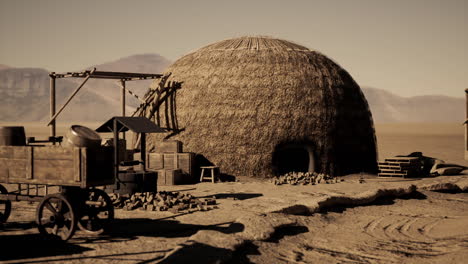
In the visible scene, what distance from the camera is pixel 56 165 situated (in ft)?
27.1

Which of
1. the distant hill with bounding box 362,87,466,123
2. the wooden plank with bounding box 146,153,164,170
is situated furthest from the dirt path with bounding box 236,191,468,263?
the distant hill with bounding box 362,87,466,123

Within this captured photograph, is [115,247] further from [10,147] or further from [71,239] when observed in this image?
[10,147]

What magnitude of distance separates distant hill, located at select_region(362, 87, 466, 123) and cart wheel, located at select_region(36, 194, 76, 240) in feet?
547

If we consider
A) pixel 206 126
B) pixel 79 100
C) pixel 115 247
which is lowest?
pixel 115 247

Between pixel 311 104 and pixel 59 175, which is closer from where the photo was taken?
pixel 59 175

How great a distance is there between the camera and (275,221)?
9.27m

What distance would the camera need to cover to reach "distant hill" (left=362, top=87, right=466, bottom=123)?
6836 inches

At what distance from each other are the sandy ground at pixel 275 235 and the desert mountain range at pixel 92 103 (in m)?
120

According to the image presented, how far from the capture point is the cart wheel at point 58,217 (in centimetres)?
822

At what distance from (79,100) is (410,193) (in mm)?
134503

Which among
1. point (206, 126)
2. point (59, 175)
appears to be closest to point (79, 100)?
point (206, 126)

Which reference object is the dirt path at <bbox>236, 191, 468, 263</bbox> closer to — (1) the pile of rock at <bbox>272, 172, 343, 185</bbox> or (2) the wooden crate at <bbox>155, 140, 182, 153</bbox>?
(1) the pile of rock at <bbox>272, 172, 343, 185</bbox>

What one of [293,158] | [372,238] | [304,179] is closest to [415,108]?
[293,158]

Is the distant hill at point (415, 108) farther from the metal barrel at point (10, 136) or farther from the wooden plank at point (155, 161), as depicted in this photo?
the metal barrel at point (10, 136)
